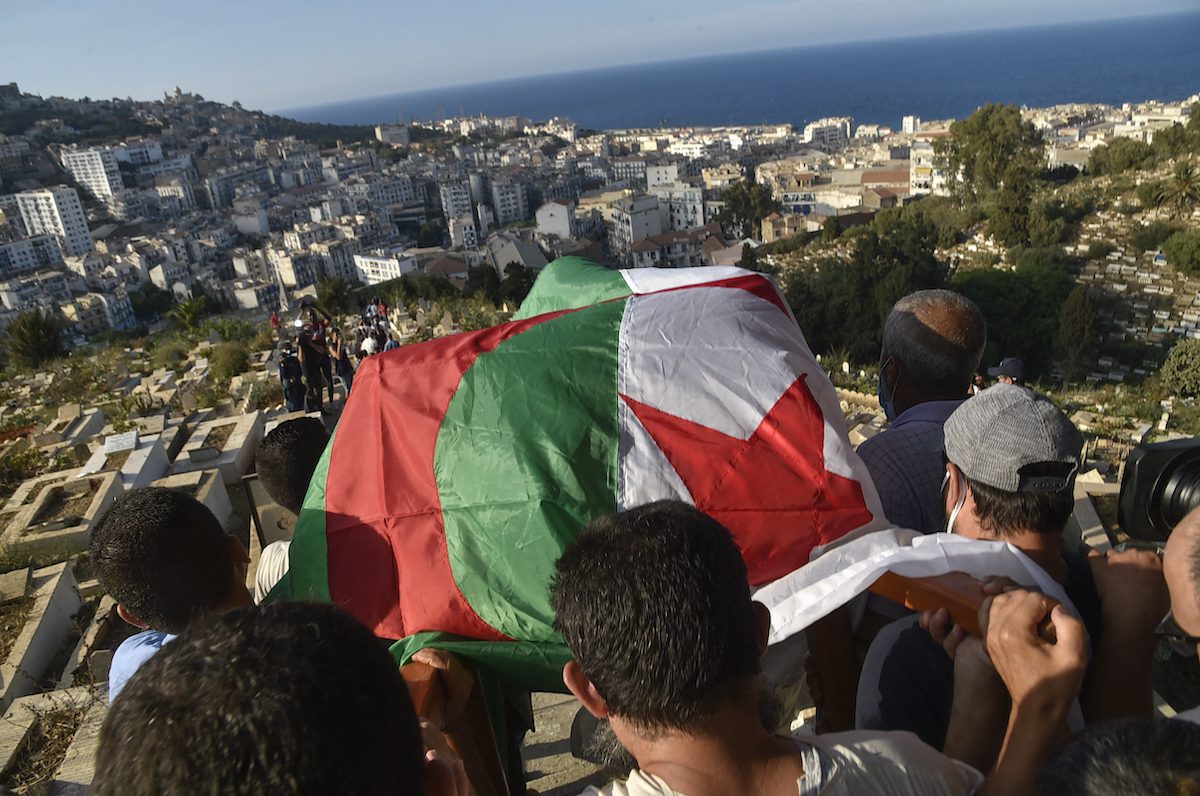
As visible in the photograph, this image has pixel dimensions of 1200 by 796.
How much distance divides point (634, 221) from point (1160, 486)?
56.4 metres

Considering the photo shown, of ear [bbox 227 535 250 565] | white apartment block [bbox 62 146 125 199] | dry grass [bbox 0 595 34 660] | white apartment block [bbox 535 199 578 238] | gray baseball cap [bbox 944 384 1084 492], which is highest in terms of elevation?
white apartment block [bbox 62 146 125 199]

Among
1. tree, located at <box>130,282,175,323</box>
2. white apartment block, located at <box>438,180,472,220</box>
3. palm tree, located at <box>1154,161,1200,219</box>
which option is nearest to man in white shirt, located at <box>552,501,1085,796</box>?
palm tree, located at <box>1154,161,1200,219</box>

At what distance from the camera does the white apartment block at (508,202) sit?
7344 centimetres

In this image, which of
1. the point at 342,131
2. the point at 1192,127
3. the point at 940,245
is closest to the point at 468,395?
the point at 940,245

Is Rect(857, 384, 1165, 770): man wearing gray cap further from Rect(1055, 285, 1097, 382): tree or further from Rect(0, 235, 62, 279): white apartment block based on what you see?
Rect(0, 235, 62, 279): white apartment block

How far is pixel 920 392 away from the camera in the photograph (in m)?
2.63

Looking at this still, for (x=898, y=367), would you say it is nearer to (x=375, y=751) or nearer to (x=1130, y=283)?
(x=375, y=751)

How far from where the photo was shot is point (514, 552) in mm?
2084

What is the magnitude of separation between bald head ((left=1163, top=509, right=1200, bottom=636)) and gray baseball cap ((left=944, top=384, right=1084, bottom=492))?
→ 273 mm

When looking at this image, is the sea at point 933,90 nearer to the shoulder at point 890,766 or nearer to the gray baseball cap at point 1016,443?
the gray baseball cap at point 1016,443

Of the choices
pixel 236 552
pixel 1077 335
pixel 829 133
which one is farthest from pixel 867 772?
pixel 829 133

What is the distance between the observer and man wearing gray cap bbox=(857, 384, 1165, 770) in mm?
1388

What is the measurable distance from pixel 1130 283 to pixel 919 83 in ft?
516

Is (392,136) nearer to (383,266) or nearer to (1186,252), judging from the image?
(383,266)
